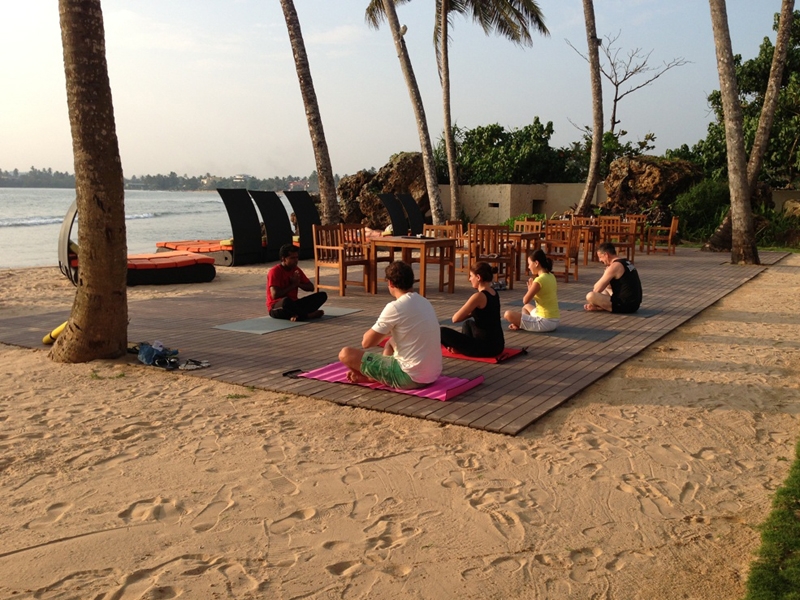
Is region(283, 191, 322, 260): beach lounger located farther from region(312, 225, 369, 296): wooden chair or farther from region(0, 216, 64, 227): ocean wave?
region(0, 216, 64, 227): ocean wave

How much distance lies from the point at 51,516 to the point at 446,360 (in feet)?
11.9

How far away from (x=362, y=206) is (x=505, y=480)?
66.6ft

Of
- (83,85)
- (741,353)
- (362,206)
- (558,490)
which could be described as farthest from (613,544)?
(362,206)

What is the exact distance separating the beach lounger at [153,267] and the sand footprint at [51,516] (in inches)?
355

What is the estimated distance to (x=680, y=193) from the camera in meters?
21.1

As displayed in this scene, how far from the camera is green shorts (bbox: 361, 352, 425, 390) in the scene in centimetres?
536

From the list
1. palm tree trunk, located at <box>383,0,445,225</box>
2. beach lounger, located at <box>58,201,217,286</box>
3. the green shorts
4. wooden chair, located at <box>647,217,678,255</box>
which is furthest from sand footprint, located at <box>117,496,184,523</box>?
palm tree trunk, located at <box>383,0,445,225</box>

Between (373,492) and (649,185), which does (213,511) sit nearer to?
(373,492)

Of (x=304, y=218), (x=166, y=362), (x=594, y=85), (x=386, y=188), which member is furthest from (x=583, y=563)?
(x=386, y=188)

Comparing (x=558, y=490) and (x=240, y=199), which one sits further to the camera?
(x=240, y=199)

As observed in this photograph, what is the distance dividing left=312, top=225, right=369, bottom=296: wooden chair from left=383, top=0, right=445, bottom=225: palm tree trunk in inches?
351

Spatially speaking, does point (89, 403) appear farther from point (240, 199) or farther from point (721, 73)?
point (721, 73)

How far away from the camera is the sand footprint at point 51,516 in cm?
329

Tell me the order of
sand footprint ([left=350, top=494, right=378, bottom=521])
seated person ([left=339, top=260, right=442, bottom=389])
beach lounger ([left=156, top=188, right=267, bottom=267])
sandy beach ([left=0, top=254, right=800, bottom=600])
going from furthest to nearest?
beach lounger ([left=156, top=188, right=267, bottom=267])
seated person ([left=339, top=260, right=442, bottom=389])
sand footprint ([left=350, top=494, right=378, bottom=521])
sandy beach ([left=0, top=254, right=800, bottom=600])
